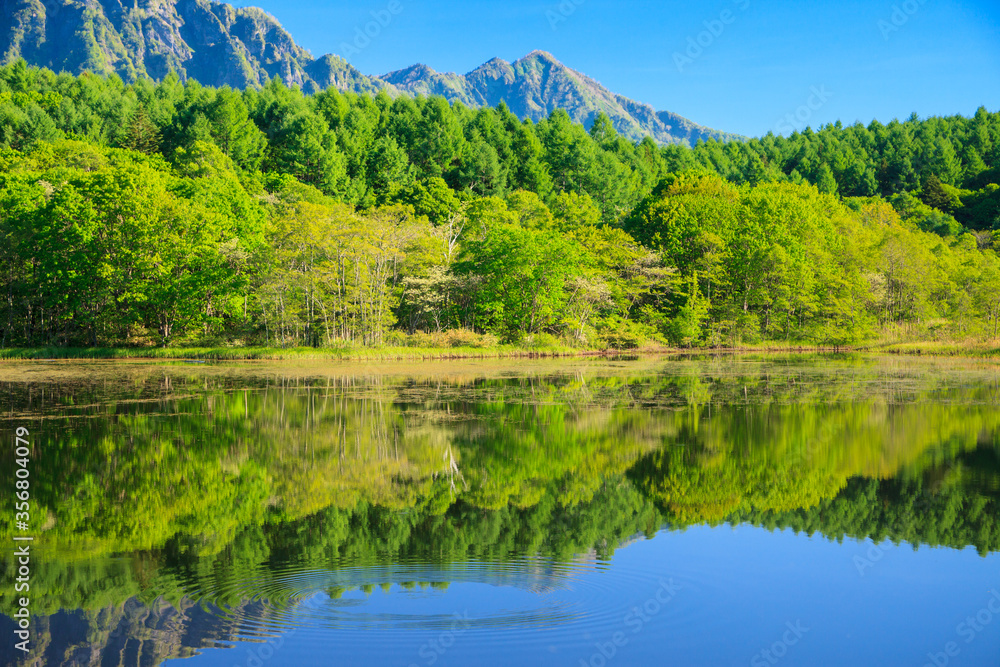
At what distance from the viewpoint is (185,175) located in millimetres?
72688

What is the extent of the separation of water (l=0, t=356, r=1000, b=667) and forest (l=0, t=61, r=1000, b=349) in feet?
93.4

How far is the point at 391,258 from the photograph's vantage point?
165 feet

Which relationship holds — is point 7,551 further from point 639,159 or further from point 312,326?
point 639,159

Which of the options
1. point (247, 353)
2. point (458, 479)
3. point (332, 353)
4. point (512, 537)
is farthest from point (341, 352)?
point (512, 537)

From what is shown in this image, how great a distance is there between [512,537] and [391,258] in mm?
42741

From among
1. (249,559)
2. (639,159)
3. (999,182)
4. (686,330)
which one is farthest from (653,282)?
(999,182)

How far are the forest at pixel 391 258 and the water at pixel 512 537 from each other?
28.5 metres

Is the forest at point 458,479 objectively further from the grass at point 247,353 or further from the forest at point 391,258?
the forest at point 391,258

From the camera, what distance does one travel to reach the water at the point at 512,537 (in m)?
6.24

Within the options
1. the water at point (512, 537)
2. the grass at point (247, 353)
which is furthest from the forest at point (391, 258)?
the water at point (512, 537)

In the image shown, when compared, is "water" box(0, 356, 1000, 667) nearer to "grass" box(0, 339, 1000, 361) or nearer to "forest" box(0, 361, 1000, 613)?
"forest" box(0, 361, 1000, 613)

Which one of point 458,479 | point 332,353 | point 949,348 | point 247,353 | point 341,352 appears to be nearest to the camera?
point 458,479

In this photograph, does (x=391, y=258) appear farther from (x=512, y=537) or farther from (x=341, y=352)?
(x=512, y=537)

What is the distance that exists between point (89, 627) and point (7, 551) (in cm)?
290
